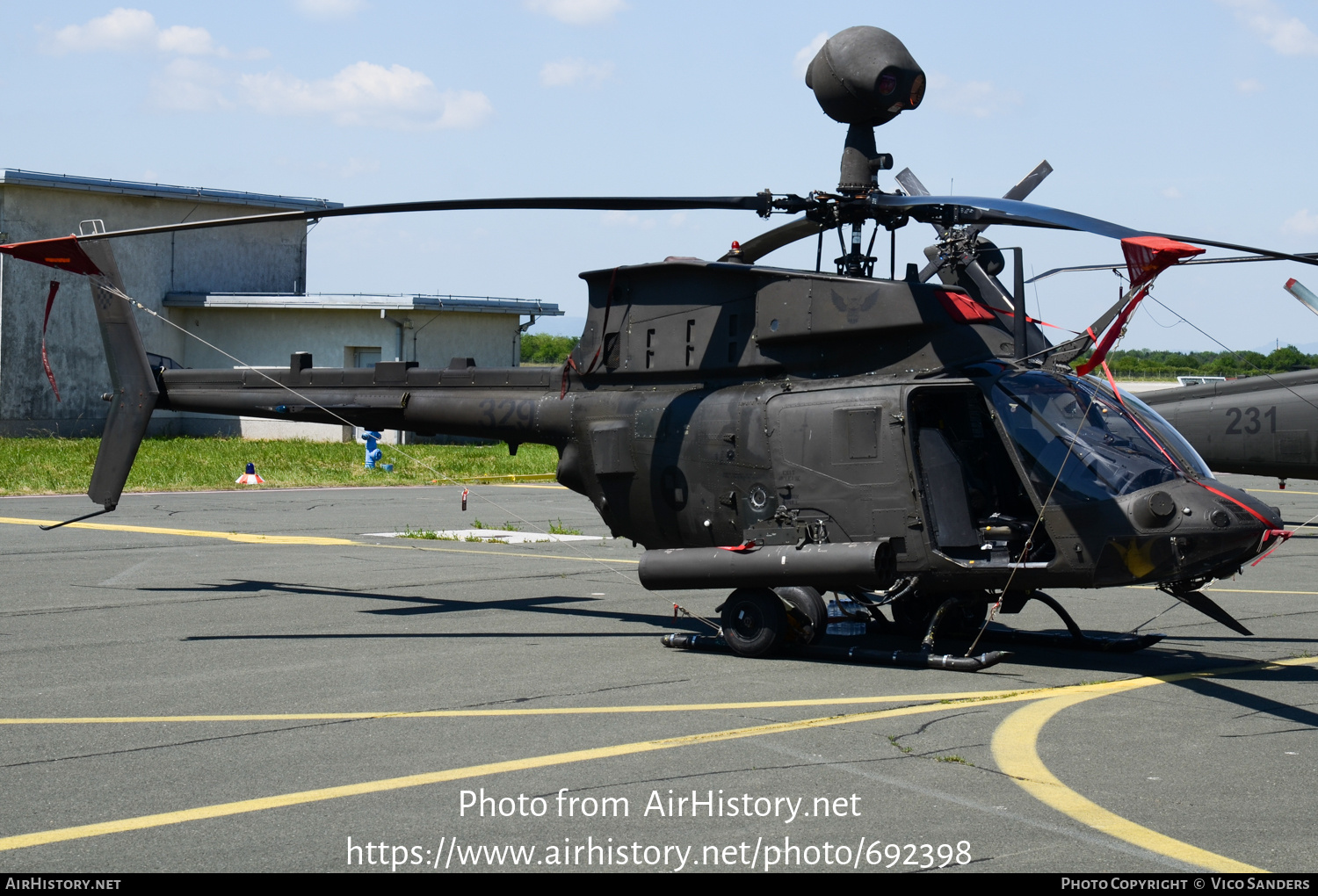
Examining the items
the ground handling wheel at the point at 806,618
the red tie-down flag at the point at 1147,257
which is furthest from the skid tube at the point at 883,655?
the red tie-down flag at the point at 1147,257

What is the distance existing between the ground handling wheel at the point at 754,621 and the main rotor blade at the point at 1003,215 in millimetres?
3322

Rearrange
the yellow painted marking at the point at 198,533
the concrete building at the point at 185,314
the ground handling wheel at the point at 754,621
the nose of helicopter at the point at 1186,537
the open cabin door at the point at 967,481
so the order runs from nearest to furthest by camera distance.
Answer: the nose of helicopter at the point at 1186,537 → the open cabin door at the point at 967,481 → the ground handling wheel at the point at 754,621 → the yellow painted marking at the point at 198,533 → the concrete building at the point at 185,314

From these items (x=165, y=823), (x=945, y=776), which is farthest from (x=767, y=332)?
(x=165, y=823)

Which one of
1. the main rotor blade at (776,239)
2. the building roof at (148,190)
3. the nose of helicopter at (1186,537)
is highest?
the building roof at (148,190)

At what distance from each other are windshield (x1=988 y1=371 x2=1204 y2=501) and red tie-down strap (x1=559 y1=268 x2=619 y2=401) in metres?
3.77

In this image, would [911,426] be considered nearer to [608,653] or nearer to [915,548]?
[915,548]

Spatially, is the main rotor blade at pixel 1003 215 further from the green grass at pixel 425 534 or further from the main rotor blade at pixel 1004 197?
the green grass at pixel 425 534

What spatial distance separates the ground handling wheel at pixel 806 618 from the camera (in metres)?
10.9

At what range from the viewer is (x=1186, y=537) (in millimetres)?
9391

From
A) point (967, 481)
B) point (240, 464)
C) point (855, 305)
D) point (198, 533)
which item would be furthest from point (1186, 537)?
point (240, 464)

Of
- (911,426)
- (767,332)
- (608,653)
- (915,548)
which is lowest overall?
(608,653)

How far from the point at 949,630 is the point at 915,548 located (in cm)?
180

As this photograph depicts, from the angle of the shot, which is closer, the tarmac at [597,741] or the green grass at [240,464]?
the tarmac at [597,741]
